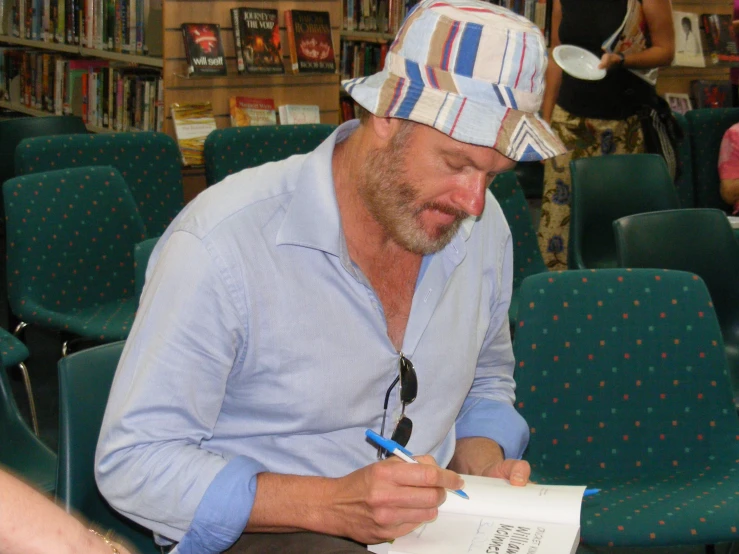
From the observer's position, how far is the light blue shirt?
131 cm

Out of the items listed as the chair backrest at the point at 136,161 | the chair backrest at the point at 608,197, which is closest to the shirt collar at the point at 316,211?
the chair backrest at the point at 136,161

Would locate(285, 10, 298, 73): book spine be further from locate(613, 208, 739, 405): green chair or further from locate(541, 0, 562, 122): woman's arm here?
locate(613, 208, 739, 405): green chair

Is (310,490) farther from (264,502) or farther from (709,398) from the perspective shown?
(709,398)

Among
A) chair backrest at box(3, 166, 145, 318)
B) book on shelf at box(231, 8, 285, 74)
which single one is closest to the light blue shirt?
chair backrest at box(3, 166, 145, 318)

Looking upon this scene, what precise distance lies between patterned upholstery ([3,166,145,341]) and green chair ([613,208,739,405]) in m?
1.63

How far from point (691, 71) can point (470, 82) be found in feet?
18.3

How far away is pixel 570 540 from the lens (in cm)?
134

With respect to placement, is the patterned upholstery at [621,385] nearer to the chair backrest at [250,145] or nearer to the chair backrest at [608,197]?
the chair backrest at [608,197]

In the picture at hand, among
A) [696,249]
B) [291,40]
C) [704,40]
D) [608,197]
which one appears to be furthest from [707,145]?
[291,40]

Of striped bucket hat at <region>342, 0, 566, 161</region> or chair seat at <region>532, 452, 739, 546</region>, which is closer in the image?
striped bucket hat at <region>342, 0, 566, 161</region>

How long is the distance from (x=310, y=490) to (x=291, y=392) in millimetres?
155

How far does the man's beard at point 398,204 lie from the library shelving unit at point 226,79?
9.47 ft

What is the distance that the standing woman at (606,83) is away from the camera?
3.80m

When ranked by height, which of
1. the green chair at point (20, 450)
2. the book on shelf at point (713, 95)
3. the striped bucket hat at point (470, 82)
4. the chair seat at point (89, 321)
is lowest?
the chair seat at point (89, 321)
